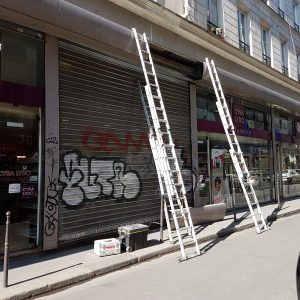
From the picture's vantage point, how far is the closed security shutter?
935 centimetres

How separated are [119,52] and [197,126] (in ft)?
14.6

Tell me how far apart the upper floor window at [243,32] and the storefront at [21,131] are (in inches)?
460

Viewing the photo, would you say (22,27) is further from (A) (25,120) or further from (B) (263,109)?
(B) (263,109)

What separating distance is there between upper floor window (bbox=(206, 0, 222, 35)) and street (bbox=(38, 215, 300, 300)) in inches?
376

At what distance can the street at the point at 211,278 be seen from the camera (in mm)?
5945

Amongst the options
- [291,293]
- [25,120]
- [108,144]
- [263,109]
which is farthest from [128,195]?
[263,109]

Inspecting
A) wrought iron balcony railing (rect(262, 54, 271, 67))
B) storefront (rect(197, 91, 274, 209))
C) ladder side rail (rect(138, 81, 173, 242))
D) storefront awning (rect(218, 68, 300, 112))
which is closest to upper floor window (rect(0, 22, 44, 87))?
ladder side rail (rect(138, 81, 173, 242))

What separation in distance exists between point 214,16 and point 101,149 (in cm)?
906

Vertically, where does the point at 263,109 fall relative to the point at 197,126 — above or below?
above

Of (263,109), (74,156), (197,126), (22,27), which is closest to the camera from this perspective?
(22,27)

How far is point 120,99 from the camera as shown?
10.9m

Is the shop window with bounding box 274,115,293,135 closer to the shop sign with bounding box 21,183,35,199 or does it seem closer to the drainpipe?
the drainpipe

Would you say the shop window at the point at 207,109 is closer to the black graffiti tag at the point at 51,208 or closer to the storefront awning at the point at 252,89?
the storefront awning at the point at 252,89

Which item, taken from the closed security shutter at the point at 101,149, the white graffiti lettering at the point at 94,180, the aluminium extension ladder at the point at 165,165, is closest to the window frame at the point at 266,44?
the closed security shutter at the point at 101,149
